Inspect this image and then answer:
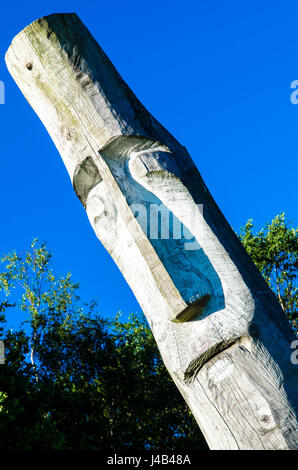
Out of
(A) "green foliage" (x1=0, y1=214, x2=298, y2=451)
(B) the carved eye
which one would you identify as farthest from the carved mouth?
(A) "green foliage" (x1=0, y1=214, x2=298, y2=451)

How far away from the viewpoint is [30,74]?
7.84 feet

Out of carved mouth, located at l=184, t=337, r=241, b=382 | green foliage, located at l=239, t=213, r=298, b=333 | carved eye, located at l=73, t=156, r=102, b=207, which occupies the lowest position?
carved mouth, located at l=184, t=337, r=241, b=382

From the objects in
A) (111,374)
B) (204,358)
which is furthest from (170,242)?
(111,374)

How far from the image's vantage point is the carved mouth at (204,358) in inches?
78.8

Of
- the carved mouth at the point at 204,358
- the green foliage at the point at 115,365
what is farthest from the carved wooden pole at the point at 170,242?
the green foliage at the point at 115,365

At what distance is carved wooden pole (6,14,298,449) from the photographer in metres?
1.94

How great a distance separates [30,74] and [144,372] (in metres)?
16.4

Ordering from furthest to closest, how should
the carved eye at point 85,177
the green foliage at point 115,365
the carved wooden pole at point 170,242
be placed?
the green foliage at point 115,365
the carved eye at point 85,177
the carved wooden pole at point 170,242

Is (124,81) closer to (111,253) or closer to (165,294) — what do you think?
(111,253)

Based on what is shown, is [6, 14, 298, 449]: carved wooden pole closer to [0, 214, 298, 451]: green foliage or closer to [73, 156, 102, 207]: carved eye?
[73, 156, 102, 207]: carved eye

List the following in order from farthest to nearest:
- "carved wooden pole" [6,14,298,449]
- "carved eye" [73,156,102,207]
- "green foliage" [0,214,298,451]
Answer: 1. "green foliage" [0,214,298,451]
2. "carved eye" [73,156,102,207]
3. "carved wooden pole" [6,14,298,449]

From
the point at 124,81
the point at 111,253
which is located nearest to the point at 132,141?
the point at 124,81

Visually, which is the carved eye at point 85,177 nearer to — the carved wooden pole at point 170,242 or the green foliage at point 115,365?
the carved wooden pole at point 170,242
